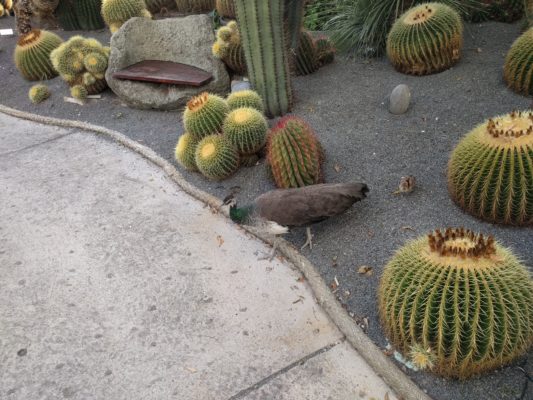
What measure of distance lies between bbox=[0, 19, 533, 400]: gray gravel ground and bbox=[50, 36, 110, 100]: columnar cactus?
0.26m

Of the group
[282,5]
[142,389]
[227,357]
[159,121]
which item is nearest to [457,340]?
[227,357]

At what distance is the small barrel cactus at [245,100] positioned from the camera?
443 centimetres

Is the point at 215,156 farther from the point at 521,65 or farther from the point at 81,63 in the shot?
the point at 81,63

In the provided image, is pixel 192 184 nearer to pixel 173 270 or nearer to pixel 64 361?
pixel 173 270

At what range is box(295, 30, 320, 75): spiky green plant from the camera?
5559 millimetres

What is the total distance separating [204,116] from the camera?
13.8 feet

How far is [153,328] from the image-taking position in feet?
9.89

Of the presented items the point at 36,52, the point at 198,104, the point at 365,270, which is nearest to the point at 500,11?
the point at 198,104

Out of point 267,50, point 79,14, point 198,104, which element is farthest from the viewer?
point 79,14

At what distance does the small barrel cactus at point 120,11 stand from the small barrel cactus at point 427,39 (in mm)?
3522

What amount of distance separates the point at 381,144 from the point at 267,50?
144 cm

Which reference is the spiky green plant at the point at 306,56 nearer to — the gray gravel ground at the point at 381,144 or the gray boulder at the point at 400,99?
the gray gravel ground at the point at 381,144

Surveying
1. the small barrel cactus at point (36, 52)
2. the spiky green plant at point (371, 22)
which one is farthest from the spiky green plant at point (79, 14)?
the spiky green plant at point (371, 22)

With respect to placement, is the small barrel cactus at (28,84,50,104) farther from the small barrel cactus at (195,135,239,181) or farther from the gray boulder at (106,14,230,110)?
the small barrel cactus at (195,135,239,181)
